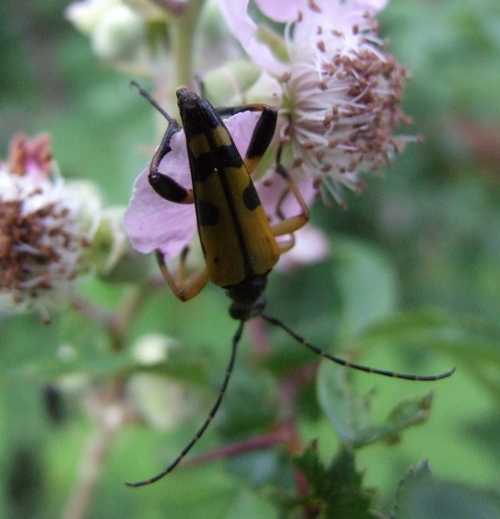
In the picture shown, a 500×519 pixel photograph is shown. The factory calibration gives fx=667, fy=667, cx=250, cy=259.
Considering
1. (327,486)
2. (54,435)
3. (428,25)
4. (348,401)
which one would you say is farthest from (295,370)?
(54,435)

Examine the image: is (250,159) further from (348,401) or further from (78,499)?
(78,499)

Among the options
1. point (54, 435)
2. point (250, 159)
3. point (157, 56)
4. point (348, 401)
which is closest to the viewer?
point (250, 159)

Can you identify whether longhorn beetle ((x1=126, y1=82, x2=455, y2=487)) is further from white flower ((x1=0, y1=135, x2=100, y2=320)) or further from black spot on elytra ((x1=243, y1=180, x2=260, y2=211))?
white flower ((x1=0, y1=135, x2=100, y2=320))

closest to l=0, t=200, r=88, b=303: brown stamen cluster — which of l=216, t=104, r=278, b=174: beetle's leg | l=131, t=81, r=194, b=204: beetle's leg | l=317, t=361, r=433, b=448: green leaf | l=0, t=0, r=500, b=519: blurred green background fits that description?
l=0, t=0, r=500, b=519: blurred green background

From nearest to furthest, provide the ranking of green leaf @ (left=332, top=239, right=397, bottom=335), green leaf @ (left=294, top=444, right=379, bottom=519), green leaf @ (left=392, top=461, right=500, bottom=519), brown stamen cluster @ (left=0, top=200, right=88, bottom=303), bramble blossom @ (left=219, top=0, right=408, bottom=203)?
green leaf @ (left=392, top=461, right=500, bottom=519) → green leaf @ (left=294, top=444, right=379, bottom=519) → bramble blossom @ (left=219, top=0, right=408, bottom=203) → brown stamen cluster @ (left=0, top=200, right=88, bottom=303) → green leaf @ (left=332, top=239, right=397, bottom=335)

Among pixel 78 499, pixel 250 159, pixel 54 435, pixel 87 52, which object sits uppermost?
pixel 250 159

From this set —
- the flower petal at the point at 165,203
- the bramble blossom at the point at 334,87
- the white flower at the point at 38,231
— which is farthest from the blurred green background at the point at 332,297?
the bramble blossom at the point at 334,87

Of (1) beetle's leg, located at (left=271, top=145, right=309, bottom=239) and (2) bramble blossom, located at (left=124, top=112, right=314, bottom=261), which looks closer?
(2) bramble blossom, located at (left=124, top=112, right=314, bottom=261)
